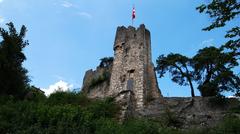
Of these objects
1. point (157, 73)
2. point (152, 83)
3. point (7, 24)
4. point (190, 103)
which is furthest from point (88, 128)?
point (157, 73)

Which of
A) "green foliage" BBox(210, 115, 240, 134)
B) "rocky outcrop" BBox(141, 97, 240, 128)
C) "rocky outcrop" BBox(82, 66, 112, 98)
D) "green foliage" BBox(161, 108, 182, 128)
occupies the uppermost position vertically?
"rocky outcrop" BBox(82, 66, 112, 98)

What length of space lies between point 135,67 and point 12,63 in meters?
13.6

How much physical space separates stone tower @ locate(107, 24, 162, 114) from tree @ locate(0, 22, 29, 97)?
1032 centimetres

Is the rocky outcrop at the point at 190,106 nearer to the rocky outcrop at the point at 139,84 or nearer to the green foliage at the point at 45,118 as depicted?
the rocky outcrop at the point at 139,84

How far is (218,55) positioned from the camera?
13258 millimetres

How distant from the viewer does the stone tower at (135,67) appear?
29.2m

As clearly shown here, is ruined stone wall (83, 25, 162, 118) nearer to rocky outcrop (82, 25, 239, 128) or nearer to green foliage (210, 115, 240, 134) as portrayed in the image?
rocky outcrop (82, 25, 239, 128)

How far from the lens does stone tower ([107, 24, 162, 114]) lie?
2920 cm

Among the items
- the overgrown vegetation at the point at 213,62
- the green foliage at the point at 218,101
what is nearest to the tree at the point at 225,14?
the overgrown vegetation at the point at 213,62

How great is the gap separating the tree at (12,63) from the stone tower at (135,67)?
10.3 m

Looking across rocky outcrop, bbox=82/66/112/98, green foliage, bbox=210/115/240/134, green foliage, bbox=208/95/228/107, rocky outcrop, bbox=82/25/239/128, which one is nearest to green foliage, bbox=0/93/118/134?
rocky outcrop, bbox=82/25/239/128

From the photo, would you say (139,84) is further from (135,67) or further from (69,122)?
(69,122)

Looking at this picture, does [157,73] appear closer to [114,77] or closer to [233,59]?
[114,77]

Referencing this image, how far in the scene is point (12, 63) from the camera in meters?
18.5
